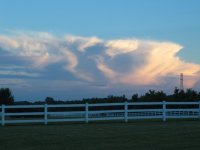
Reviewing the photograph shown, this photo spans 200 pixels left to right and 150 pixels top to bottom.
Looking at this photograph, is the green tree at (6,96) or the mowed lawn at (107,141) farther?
the green tree at (6,96)

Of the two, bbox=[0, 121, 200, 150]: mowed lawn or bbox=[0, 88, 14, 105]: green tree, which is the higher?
bbox=[0, 88, 14, 105]: green tree

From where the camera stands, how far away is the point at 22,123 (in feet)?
105

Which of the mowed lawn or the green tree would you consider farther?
the green tree

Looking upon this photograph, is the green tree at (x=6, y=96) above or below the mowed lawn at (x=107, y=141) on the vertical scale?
above

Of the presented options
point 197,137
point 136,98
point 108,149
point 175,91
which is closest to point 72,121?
point 197,137

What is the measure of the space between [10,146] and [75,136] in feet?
12.3

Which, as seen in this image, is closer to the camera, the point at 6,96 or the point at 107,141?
the point at 107,141

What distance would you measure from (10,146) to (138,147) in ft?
14.9

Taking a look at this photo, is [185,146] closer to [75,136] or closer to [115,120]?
[75,136]

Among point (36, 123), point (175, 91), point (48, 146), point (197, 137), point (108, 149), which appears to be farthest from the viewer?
point (175, 91)

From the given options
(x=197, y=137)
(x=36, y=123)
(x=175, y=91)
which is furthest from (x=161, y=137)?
(x=175, y=91)

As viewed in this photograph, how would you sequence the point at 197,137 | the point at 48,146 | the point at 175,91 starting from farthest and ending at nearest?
the point at 175,91 → the point at 197,137 → the point at 48,146

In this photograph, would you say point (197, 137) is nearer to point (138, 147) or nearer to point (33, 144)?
point (138, 147)

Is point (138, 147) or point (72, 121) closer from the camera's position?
point (138, 147)
